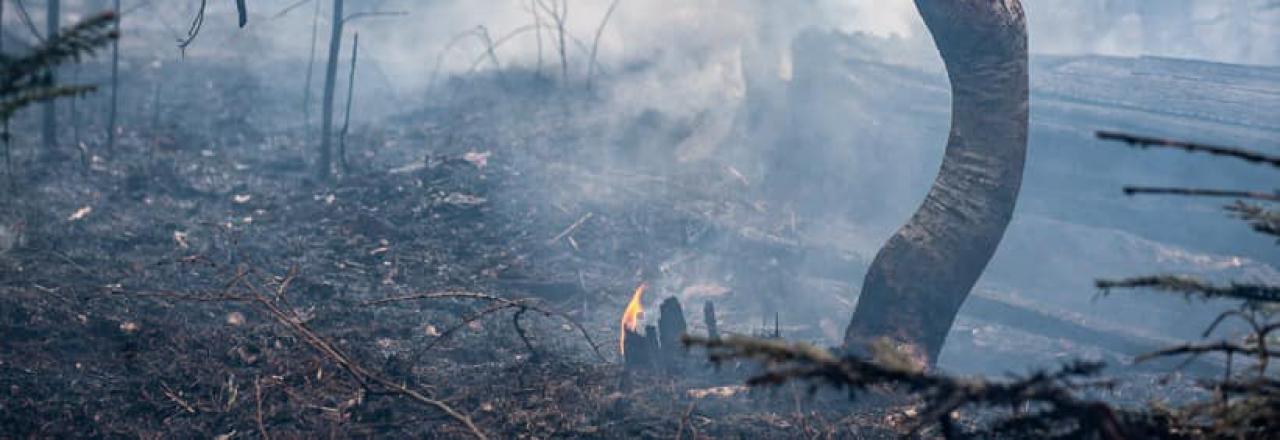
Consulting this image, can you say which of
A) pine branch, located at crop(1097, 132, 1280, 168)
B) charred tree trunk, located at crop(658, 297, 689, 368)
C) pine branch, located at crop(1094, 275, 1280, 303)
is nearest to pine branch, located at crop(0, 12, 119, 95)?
pine branch, located at crop(1097, 132, 1280, 168)

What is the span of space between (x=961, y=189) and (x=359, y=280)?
5.37 metres

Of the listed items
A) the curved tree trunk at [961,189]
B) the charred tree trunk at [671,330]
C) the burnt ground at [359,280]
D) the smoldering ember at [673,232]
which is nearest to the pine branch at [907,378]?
the smoldering ember at [673,232]

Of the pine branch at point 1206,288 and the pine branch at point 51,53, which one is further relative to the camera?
the pine branch at point 1206,288

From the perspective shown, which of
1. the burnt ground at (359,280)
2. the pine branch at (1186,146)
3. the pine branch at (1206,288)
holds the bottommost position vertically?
the burnt ground at (359,280)

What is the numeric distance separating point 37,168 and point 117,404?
22.9 ft

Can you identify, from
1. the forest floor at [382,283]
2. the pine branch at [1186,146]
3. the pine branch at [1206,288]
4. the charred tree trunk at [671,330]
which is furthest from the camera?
the charred tree trunk at [671,330]

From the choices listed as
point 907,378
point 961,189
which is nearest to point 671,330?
point 961,189

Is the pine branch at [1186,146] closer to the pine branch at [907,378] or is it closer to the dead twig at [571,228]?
the pine branch at [907,378]

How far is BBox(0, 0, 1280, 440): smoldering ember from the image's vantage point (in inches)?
169

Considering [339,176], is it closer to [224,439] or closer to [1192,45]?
[224,439]

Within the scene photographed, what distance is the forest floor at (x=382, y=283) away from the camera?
455 cm

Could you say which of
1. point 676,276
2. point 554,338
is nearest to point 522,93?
point 676,276

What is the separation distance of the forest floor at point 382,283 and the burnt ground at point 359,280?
3cm

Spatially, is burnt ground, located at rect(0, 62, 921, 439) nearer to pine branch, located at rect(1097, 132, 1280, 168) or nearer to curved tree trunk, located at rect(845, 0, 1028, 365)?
curved tree trunk, located at rect(845, 0, 1028, 365)
